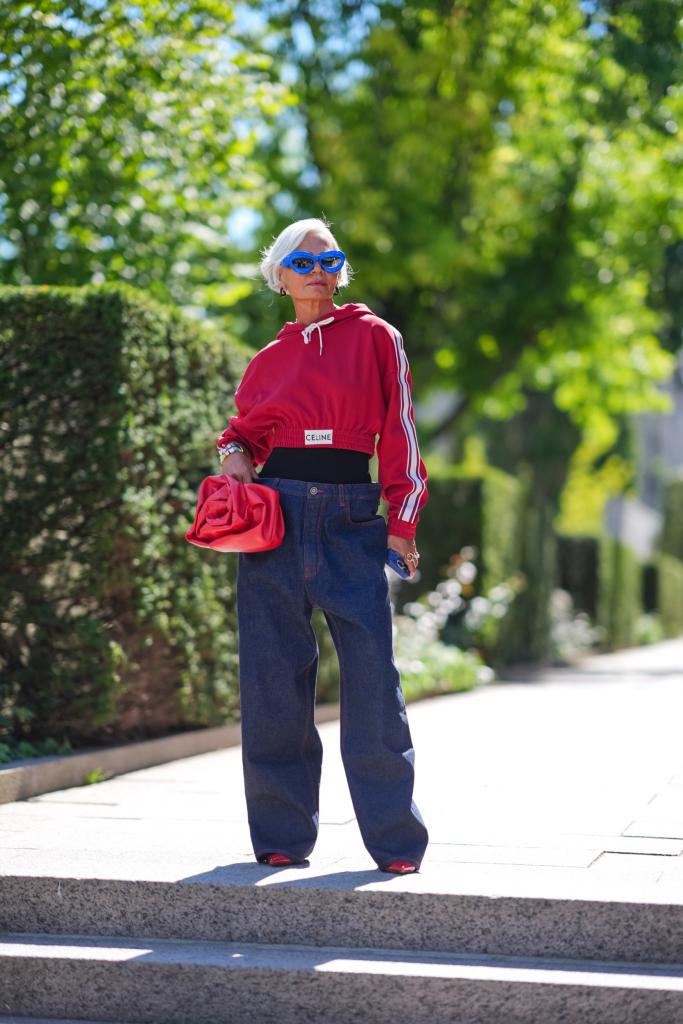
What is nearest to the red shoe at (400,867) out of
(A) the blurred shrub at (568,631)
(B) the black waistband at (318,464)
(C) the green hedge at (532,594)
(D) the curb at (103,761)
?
(B) the black waistband at (318,464)

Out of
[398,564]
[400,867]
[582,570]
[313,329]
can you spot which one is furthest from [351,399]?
[582,570]

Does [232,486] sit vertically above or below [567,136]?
below

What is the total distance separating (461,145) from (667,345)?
201 inches

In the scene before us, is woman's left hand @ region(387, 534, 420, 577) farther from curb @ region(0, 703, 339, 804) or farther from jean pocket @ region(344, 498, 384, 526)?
curb @ region(0, 703, 339, 804)

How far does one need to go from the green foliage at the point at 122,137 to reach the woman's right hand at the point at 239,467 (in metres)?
5.11

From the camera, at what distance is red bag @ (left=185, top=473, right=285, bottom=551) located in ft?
13.8

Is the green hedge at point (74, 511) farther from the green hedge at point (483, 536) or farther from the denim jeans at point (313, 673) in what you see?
the green hedge at point (483, 536)

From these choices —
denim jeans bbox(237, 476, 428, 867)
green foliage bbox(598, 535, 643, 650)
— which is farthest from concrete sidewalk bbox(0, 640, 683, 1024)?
green foliage bbox(598, 535, 643, 650)

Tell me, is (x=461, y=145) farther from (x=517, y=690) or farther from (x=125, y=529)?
(x=125, y=529)

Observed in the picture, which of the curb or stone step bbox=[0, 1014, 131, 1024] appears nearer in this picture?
stone step bbox=[0, 1014, 131, 1024]

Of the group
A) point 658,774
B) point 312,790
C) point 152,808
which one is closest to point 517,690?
point 658,774

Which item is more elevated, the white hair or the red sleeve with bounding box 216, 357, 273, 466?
the white hair

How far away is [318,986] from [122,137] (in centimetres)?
789

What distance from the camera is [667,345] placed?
2080 cm
